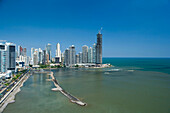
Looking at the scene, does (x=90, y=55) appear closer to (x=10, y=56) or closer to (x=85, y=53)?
(x=85, y=53)

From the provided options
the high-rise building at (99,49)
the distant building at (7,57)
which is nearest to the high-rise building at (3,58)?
the distant building at (7,57)

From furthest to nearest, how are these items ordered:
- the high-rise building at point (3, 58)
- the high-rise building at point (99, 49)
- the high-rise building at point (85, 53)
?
1. the high-rise building at point (85, 53)
2. the high-rise building at point (99, 49)
3. the high-rise building at point (3, 58)

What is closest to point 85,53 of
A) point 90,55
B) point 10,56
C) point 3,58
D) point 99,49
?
point 90,55

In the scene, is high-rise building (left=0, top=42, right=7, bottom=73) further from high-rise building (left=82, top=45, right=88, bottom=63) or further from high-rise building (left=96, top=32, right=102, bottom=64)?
high-rise building (left=82, top=45, right=88, bottom=63)

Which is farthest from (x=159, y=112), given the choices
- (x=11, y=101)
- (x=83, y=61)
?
(x=83, y=61)

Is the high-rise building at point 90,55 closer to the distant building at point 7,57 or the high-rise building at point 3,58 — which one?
the distant building at point 7,57

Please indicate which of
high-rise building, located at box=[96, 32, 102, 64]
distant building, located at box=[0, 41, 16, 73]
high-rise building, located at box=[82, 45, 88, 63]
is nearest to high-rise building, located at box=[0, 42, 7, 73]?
distant building, located at box=[0, 41, 16, 73]

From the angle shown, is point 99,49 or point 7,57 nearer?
point 7,57

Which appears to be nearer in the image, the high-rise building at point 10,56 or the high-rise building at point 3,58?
the high-rise building at point 3,58

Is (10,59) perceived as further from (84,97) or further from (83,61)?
(83,61)

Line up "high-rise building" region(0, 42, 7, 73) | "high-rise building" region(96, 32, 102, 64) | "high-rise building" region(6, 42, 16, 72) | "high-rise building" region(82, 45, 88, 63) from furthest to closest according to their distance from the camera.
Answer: "high-rise building" region(82, 45, 88, 63)
"high-rise building" region(96, 32, 102, 64)
"high-rise building" region(6, 42, 16, 72)
"high-rise building" region(0, 42, 7, 73)

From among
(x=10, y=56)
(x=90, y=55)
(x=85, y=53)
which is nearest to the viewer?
(x=10, y=56)

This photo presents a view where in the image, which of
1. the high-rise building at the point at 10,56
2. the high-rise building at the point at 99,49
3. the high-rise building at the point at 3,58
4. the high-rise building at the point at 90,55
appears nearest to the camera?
the high-rise building at the point at 3,58
